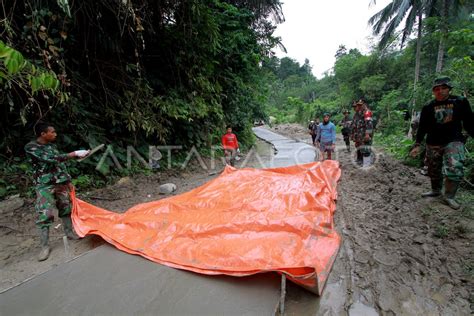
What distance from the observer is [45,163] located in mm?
2332

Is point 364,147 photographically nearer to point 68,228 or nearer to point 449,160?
point 449,160

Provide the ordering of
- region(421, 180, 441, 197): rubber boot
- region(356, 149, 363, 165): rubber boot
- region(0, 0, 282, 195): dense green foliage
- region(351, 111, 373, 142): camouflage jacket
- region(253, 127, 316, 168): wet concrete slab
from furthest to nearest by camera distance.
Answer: region(253, 127, 316, 168): wet concrete slab, region(356, 149, 363, 165): rubber boot, region(351, 111, 373, 142): camouflage jacket, region(0, 0, 282, 195): dense green foliage, region(421, 180, 441, 197): rubber boot

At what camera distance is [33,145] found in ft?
7.32

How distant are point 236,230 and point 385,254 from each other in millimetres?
1349

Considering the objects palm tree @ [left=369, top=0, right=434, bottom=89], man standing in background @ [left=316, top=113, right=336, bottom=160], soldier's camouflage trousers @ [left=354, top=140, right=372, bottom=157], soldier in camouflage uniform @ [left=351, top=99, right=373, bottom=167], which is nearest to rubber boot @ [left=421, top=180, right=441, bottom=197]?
soldier in camouflage uniform @ [left=351, top=99, right=373, bottom=167]

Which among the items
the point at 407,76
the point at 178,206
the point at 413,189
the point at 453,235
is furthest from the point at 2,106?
the point at 407,76

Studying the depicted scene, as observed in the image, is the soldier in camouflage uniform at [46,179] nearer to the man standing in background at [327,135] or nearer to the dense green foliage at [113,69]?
the dense green foliage at [113,69]

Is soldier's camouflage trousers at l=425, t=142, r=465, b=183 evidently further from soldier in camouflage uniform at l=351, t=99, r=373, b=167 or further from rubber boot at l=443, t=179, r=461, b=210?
soldier in camouflage uniform at l=351, t=99, r=373, b=167

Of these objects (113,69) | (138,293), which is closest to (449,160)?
(138,293)

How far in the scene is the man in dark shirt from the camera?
2430 millimetres

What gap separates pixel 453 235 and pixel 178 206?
2.92 meters

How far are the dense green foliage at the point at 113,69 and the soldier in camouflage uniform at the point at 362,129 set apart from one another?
3468 millimetres

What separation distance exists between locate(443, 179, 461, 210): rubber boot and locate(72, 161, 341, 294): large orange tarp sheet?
1.20 m

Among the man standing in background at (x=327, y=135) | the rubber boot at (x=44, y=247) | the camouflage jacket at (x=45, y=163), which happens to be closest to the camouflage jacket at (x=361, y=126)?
the man standing in background at (x=327, y=135)
